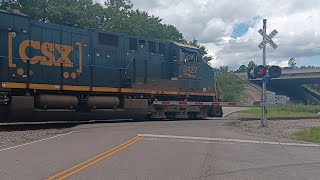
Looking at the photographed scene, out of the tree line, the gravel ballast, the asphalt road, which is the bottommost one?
the asphalt road

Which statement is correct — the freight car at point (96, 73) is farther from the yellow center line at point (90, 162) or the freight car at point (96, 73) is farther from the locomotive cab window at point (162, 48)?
the yellow center line at point (90, 162)

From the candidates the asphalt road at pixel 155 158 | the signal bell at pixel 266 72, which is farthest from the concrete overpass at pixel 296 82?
the asphalt road at pixel 155 158

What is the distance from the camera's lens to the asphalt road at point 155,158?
8.27 metres

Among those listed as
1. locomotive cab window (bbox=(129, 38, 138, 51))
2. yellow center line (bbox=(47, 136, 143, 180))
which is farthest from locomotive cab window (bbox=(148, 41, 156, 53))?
yellow center line (bbox=(47, 136, 143, 180))

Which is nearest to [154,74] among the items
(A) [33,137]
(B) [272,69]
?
(B) [272,69]

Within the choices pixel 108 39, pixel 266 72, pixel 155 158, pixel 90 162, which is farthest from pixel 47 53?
pixel 90 162

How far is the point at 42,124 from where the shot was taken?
1927 centimetres

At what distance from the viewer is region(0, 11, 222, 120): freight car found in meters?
17.6

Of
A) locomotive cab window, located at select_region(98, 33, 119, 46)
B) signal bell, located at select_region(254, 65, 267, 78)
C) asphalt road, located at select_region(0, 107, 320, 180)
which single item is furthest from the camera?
locomotive cab window, located at select_region(98, 33, 119, 46)

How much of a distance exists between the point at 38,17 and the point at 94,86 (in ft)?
71.3

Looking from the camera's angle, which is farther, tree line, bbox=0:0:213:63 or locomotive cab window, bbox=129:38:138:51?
tree line, bbox=0:0:213:63

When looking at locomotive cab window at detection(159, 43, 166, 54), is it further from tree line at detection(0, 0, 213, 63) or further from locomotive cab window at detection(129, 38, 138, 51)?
tree line at detection(0, 0, 213, 63)

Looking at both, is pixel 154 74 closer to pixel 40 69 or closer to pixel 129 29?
pixel 40 69

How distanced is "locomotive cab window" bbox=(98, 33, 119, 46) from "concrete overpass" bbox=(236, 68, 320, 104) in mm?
68071
